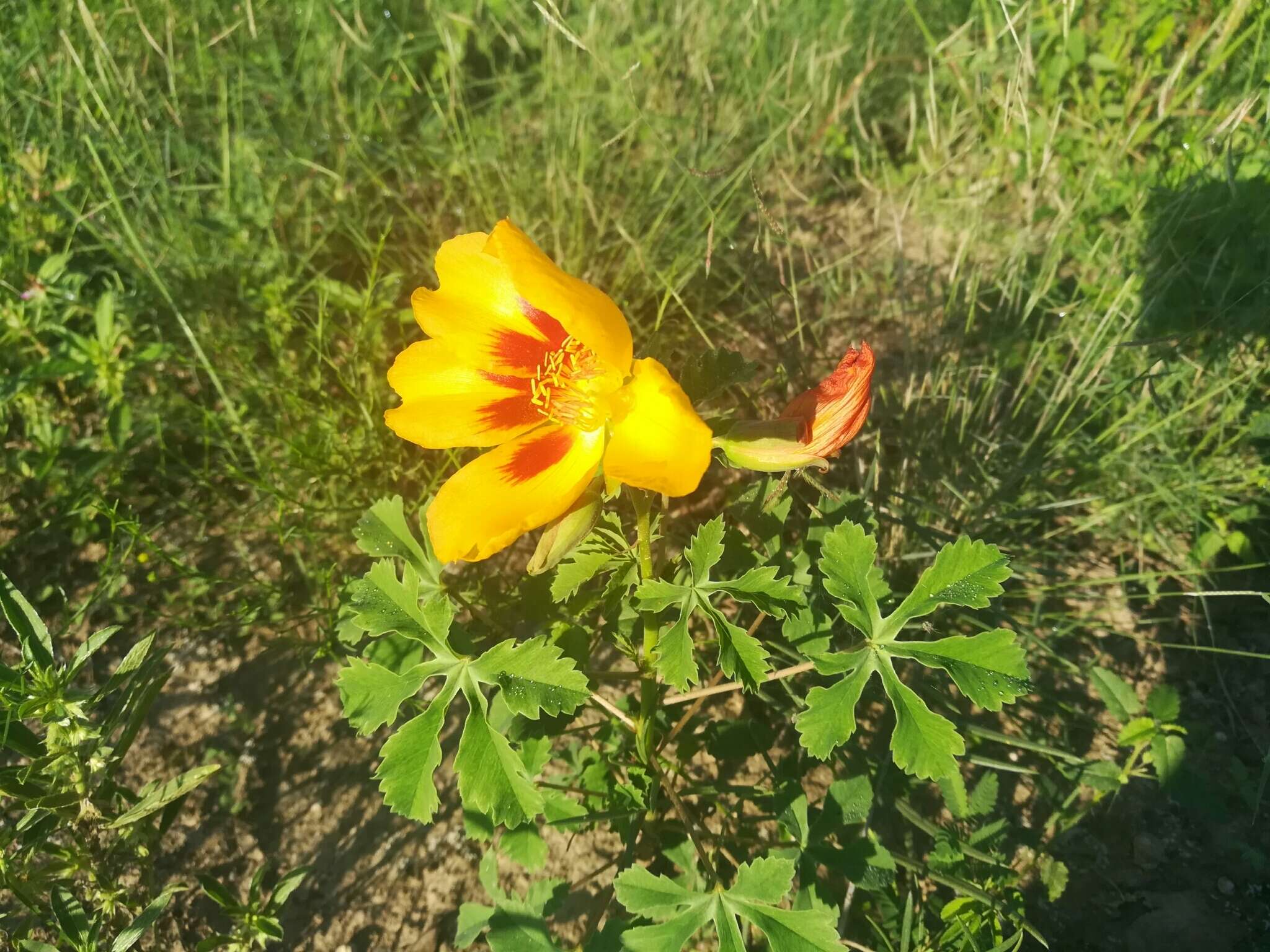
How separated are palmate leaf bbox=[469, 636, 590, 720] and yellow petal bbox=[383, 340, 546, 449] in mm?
351

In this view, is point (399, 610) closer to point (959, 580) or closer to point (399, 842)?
point (399, 842)

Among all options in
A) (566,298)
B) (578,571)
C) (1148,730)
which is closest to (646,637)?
(578,571)

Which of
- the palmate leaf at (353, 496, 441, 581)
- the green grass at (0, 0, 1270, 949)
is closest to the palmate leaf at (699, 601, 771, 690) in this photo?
the palmate leaf at (353, 496, 441, 581)

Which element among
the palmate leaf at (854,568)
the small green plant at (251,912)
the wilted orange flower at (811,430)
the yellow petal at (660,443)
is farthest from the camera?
the small green plant at (251,912)

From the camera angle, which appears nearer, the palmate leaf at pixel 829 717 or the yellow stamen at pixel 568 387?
the palmate leaf at pixel 829 717

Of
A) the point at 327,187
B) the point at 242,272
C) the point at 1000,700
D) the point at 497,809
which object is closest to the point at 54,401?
the point at 242,272

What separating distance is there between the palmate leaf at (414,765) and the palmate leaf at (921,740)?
2.29 feet

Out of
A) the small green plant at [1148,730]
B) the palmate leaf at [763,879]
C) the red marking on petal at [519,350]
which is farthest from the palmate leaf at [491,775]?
the small green plant at [1148,730]

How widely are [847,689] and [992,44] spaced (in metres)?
1.76

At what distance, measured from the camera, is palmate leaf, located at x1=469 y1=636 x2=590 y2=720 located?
4.40ft

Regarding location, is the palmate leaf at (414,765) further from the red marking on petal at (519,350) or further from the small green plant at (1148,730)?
the small green plant at (1148,730)

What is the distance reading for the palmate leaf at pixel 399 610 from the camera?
57.2 inches

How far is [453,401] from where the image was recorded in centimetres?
150

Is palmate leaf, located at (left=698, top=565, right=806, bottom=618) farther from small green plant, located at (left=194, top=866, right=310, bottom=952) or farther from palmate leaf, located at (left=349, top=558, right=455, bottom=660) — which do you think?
small green plant, located at (left=194, top=866, right=310, bottom=952)
